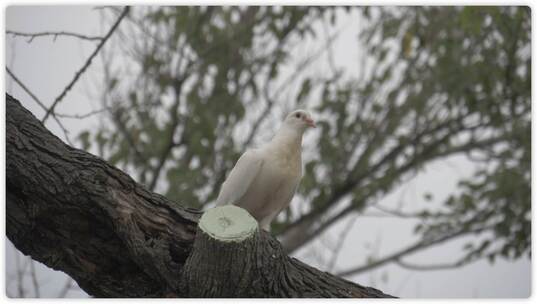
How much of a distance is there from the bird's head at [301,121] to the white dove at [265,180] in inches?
7.5

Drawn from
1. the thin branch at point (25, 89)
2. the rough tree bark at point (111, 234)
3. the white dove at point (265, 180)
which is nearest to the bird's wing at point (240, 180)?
the white dove at point (265, 180)

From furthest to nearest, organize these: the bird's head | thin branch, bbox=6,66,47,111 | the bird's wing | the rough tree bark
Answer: the bird's head, the bird's wing, thin branch, bbox=6,66,47,111, the rough tree bark

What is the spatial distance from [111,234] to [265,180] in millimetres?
1300

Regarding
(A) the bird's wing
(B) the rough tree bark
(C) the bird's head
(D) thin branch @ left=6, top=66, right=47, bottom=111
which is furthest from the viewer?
(C) the bird's head

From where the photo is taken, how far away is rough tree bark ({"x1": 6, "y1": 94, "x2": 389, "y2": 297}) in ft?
12.4

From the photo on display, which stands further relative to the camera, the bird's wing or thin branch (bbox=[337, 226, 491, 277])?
thin branch (bbox=[337, 226, 491, 277])

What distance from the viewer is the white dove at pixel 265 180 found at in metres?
4.97

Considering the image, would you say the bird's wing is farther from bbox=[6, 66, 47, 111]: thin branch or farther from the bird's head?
bbox=[6, 66, 47, 111]: thin branch

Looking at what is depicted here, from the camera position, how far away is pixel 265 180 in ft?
16.3

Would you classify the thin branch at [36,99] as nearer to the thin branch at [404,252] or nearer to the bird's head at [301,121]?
the bird's head at [301,121]

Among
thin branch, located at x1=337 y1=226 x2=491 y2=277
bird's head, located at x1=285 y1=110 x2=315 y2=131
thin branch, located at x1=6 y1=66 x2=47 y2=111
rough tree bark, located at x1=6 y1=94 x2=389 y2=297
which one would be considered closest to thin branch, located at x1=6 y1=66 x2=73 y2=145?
thin branch, located at x1=6 y1=66 x2=47 y2=111

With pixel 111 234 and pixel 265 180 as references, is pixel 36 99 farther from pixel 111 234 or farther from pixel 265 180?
pixel 265 180

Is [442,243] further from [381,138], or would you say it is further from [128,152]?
[128,152]

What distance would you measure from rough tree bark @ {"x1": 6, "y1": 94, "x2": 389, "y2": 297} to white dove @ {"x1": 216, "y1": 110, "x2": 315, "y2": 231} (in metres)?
0.98
